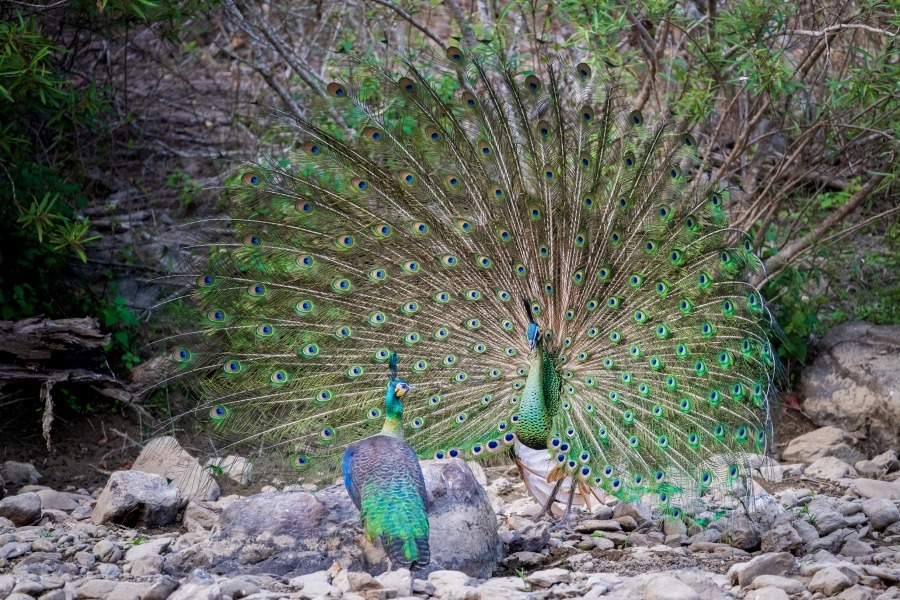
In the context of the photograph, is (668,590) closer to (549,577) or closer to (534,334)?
(549,577)

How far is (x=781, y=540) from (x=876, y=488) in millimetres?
1578

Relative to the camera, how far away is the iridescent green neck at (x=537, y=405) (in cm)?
665

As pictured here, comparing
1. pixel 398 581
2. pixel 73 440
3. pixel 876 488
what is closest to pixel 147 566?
pixel 398 581

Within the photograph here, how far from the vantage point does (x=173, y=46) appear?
1055 cm

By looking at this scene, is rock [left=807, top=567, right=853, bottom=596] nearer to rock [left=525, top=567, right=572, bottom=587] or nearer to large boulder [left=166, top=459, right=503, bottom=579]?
rock [left=525, top=567, right=572, bottom=587]

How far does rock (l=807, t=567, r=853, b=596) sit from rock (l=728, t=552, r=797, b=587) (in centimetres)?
27

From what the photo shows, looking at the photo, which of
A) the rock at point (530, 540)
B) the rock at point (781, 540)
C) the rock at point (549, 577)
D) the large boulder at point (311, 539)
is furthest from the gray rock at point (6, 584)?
the rock at point (781, 540)

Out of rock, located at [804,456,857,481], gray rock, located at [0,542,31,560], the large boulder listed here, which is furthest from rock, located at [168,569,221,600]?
rock, located at [804,456,857,481]

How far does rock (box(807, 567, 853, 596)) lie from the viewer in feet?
16.2

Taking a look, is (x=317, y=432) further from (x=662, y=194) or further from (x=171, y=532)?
(x=662, y=194)

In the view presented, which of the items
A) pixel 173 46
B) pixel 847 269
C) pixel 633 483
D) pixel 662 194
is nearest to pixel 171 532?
pixel 633 483

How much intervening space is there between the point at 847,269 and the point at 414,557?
649cm

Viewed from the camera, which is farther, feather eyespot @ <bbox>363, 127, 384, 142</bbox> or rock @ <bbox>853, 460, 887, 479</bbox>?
rock @ <bbox>853, 460, 887, 479</bbox>

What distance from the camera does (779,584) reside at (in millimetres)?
5074
